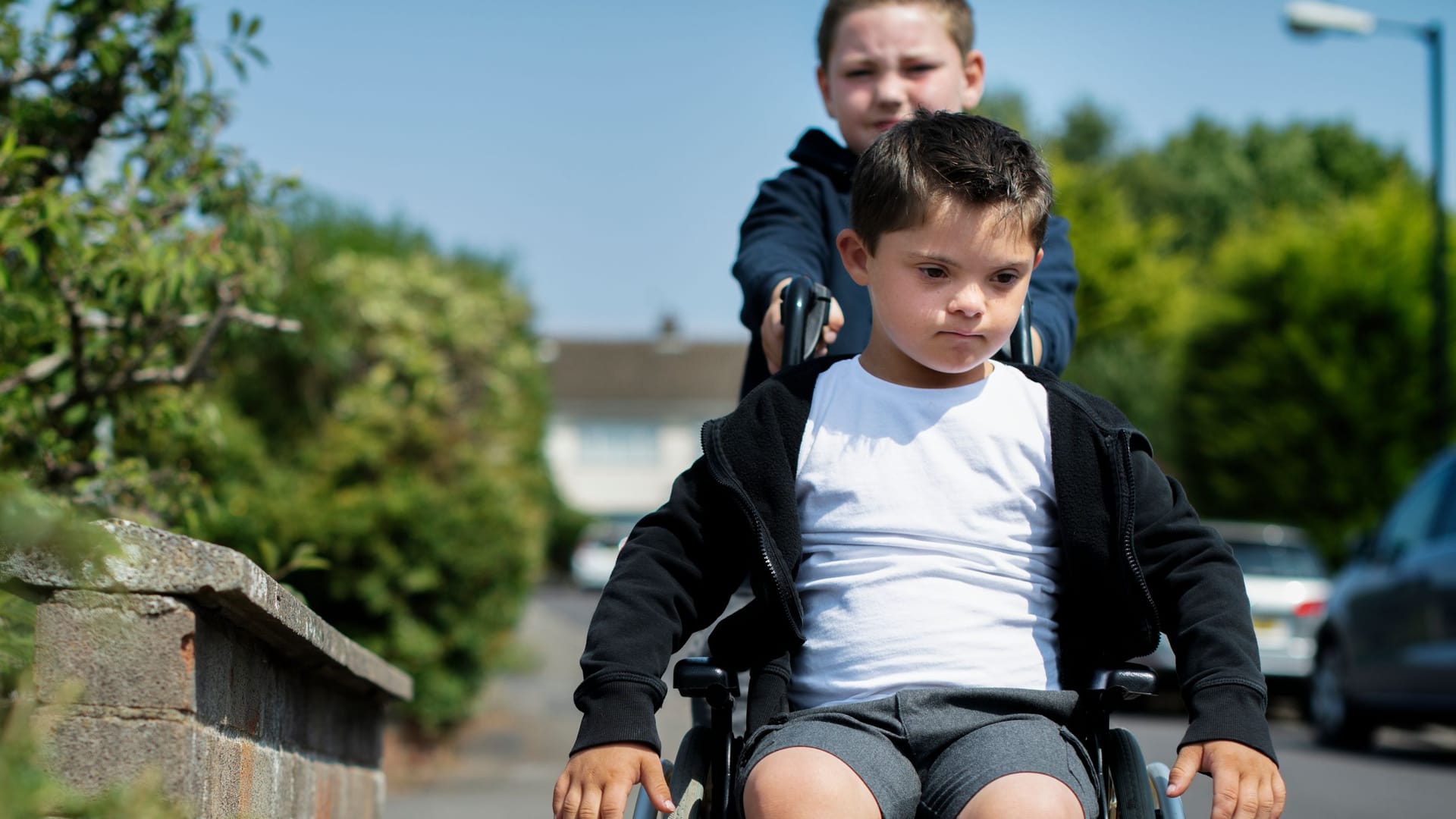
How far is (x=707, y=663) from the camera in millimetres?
2523

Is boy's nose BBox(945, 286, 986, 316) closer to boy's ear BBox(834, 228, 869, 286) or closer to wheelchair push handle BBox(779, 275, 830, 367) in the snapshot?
boy's ear BBox(834, 228, 869, 286)

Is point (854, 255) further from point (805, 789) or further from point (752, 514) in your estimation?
point (805, 789)

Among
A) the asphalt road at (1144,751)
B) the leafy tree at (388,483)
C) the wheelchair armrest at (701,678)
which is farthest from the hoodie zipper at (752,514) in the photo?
the asphalt road at (1144,751)

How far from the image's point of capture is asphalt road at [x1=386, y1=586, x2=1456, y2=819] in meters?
7.92

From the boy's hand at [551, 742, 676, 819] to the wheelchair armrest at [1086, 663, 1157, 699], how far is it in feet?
2.48

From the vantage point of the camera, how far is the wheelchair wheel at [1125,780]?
7.88ft

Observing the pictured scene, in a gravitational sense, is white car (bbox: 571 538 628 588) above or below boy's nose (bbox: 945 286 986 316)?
above

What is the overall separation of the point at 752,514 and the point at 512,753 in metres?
7.63

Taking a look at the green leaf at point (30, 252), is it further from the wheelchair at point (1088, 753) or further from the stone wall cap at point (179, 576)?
the wheelchair at point (1088, 753)

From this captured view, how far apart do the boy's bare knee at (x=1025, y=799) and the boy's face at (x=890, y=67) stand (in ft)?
5.94

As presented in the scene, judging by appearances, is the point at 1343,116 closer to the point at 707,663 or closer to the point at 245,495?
the point at 245,495

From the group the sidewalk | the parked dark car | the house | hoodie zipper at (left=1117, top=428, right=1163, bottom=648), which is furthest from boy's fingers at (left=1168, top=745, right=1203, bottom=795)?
the house

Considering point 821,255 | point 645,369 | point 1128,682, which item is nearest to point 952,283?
point 1128,682

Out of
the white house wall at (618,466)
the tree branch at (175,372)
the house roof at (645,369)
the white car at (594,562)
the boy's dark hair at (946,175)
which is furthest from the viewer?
the house roof at (645,369)
